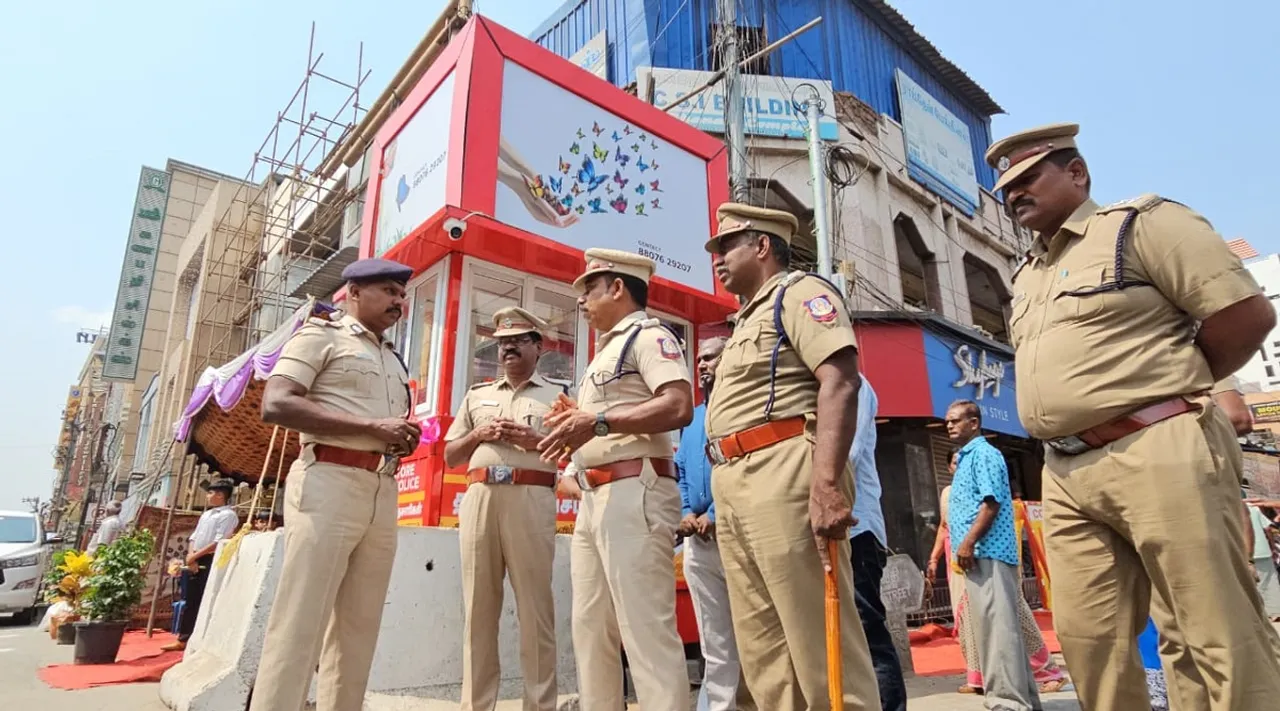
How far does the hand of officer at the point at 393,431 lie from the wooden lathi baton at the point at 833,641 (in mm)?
1708

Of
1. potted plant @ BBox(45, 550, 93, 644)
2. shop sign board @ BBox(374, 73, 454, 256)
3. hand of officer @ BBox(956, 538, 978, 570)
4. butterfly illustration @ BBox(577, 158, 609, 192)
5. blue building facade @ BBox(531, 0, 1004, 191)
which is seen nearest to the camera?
hand of officer @ BBox(956, 538, 978, 570)

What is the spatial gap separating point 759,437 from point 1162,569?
104 cm

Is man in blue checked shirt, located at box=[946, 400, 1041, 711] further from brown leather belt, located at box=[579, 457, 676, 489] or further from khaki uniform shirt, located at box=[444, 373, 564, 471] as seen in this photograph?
khaki uniform shirt, located at box=[444, 373, 564, 471]

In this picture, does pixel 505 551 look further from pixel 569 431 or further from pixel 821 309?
pixel 821 309

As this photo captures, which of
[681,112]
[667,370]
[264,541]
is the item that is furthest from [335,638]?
[681,112]

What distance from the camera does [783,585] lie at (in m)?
2.05

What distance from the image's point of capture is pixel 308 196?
679 inches

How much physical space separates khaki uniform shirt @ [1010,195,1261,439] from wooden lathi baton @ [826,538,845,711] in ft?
2.28

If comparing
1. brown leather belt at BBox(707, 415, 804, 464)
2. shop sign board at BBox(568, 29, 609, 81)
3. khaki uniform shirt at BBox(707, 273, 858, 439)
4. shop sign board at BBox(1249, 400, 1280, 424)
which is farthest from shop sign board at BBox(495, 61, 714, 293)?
shop sign board at BBox(1249, 400, 1280, 424)

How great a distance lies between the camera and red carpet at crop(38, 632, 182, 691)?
5.17m

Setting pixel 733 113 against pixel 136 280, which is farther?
pixel 136 280

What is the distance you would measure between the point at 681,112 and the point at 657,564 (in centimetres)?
1193

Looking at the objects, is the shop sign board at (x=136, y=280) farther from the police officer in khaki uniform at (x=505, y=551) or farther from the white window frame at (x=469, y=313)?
the police officer in khaki uniform at (x=505, y=551)

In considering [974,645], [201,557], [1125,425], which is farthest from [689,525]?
[201,557]
